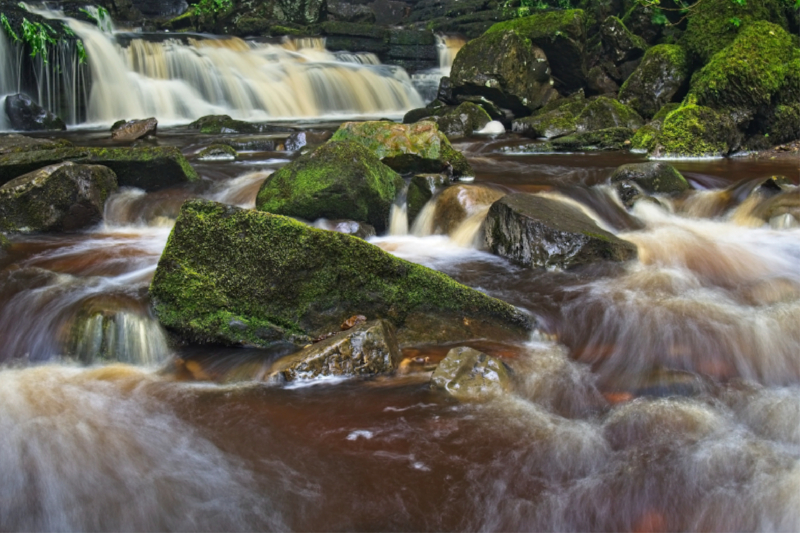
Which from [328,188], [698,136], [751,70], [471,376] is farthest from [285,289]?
[751,70]

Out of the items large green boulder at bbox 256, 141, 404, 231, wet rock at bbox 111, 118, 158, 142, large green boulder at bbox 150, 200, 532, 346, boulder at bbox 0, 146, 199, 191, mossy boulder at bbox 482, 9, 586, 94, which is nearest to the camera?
large green boulder at bbox 150, 200, 532, 346

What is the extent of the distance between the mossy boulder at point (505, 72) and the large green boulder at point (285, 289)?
38.5ft

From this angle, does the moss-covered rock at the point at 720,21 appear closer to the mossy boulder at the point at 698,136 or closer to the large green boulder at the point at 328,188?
the mossy boulder at the point at 698,136

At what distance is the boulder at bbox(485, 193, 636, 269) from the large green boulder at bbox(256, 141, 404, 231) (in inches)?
55.0

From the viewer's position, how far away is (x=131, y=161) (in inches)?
299

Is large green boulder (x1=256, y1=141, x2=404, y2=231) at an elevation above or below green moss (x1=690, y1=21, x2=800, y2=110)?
below

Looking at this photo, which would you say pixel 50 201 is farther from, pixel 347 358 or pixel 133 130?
pixel 133 130

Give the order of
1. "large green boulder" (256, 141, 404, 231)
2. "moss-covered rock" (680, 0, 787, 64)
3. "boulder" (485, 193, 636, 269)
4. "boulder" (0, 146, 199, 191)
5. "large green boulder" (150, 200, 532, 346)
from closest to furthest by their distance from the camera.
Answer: "large green boulder" (150, 200, 532, 346) < "boulder" (485, 193, 636, 269) < "large green boulder" (256, 141, 404, 231) < "boulder" (0, 146, 199, 191) < "moss-covered rock" (680, 0, 787, 64)

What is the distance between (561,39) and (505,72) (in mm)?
1872

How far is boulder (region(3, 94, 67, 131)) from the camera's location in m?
13.3

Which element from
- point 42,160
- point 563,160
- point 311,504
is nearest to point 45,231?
point 42,160

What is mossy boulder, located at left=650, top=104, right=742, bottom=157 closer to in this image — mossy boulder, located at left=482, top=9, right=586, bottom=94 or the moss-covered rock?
the moss-covered rock

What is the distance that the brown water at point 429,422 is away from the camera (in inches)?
104

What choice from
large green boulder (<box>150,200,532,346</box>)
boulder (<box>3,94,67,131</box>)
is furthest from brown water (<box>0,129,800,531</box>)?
boulder (<box>3,94,67,131</box>)
